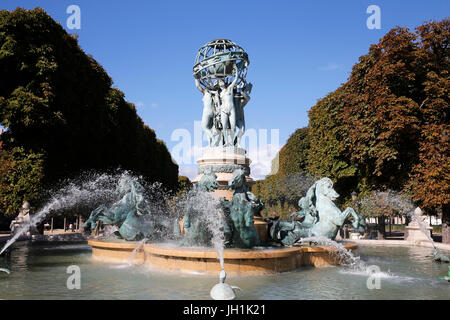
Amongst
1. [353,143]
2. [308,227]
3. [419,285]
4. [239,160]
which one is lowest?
[419,285]

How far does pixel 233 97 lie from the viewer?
14828 millimetres


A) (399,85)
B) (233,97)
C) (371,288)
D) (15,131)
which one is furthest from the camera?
(399,85)

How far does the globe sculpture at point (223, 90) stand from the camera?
14461 mm

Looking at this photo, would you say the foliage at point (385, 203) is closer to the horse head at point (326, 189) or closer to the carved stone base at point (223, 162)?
the horse head at point (326, 189)

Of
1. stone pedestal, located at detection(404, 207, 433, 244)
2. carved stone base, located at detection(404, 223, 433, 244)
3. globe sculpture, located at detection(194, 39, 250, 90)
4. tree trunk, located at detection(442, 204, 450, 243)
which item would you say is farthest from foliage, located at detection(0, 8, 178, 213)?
tree trunk, located at detection(442, 204, 450, 243)

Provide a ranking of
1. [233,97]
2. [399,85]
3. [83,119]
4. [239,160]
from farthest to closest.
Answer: [83,119] < [399,85] < [233,97] < [239,160]

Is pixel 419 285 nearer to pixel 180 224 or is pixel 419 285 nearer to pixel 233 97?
pixel 180 224

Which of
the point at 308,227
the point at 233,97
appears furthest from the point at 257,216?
the point at 233,97

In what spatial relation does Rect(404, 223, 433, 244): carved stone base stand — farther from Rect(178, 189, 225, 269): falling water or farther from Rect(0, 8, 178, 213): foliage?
Rect(0, 8, 178, 213): foliage

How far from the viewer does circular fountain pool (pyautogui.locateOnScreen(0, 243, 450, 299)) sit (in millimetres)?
6680

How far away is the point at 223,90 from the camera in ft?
48.5

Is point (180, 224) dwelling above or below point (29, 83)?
below

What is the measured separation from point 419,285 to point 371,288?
4.20ft

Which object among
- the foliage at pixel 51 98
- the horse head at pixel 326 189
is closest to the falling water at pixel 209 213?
the horse head at pixel 326 189
